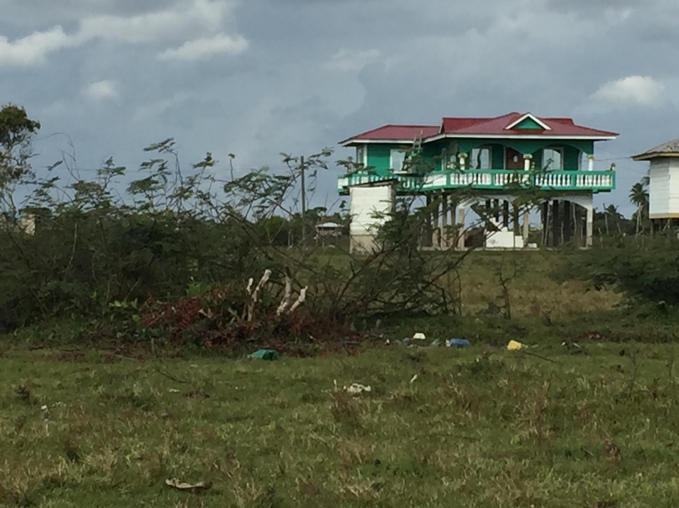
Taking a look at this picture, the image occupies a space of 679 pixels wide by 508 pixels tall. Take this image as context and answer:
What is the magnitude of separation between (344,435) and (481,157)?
32.6 metres

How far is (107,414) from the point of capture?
23.9ft

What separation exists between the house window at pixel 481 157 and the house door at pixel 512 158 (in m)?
0.75

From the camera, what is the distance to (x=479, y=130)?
37.5 m

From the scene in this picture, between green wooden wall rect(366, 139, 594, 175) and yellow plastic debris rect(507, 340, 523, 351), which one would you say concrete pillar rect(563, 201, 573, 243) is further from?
yellow plastic debris rect(507, 340, 523, 351)

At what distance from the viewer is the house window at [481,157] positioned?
125 feet

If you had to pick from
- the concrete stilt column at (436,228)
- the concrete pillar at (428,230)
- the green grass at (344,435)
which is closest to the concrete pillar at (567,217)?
the concrete stilt column at (436,228)

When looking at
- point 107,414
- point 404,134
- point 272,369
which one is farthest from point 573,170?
point 107,414

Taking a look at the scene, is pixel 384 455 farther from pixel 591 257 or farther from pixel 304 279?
pixel 591 257

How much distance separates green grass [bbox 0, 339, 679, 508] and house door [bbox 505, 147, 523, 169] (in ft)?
95.7

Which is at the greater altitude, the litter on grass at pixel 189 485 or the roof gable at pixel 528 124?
the roof gable at pixel 528 124

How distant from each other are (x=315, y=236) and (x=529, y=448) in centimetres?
740

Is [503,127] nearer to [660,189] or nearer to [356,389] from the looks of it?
[660,189]

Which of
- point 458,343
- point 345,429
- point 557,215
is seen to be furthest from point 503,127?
point 345,429

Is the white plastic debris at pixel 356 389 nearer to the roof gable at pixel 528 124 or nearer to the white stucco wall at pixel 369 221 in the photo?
the white stucco wall at pixel 369 221
